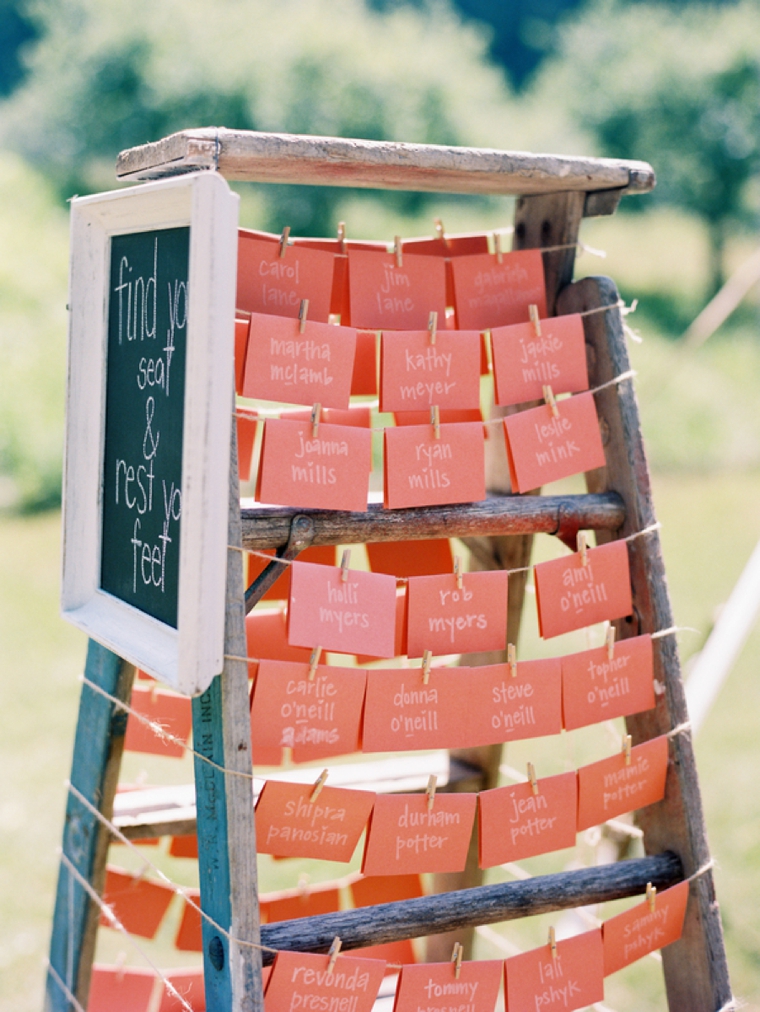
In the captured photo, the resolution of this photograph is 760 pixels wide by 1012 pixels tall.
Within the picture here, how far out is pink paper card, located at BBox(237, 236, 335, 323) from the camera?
1154mm

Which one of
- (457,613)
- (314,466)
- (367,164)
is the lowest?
(457,613)

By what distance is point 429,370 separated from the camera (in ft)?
4.00

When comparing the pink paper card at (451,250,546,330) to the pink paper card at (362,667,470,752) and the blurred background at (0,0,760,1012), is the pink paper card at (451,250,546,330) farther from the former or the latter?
the blurred background at (0,0,760,1012)

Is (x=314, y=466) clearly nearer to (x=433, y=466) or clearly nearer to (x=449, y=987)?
(x=433, y=466)

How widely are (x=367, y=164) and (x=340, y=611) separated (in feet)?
1.62

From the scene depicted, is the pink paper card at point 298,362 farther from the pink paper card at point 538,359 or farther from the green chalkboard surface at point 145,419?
the pink paper card at point 538,359

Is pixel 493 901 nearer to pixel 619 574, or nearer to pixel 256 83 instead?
pixel 619 574

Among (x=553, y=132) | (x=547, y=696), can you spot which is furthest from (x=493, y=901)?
(x=553, y=132)

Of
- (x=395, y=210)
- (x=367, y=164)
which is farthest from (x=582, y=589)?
(x=395, y=210)

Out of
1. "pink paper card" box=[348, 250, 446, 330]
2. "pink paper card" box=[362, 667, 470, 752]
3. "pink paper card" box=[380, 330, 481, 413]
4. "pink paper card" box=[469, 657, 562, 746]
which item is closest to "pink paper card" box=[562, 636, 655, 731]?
"pink paper card" box=[469, 657, 562, 746]

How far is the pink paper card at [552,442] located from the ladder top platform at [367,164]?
11.1 inches

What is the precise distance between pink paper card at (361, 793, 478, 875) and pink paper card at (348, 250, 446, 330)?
574 mm

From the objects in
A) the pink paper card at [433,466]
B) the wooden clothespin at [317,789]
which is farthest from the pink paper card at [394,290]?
the wooden clothespin at [317,789]

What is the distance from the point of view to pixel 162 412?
3.38ft
